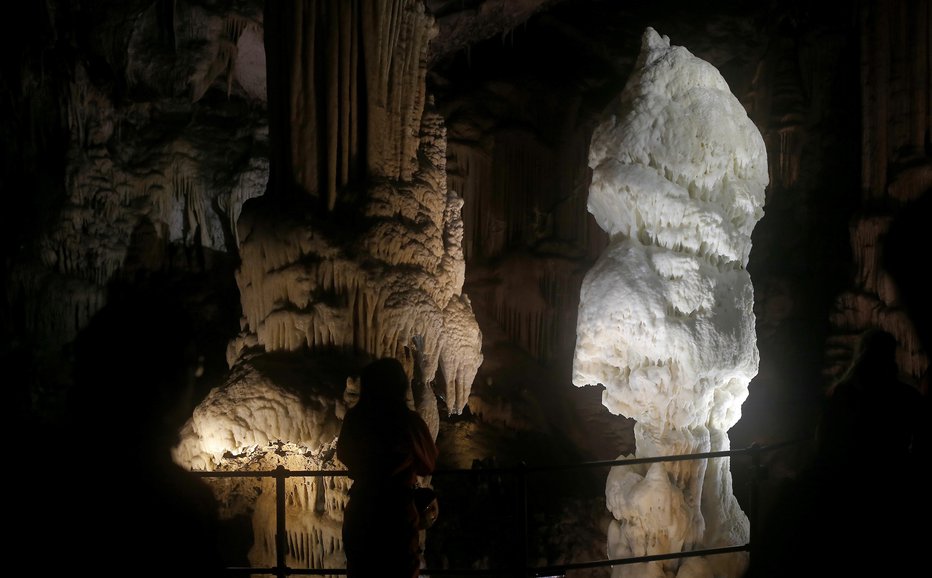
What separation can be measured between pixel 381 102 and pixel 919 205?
5.70 m

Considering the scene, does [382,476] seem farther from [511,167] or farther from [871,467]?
[511,167]

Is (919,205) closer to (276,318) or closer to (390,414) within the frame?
(276,318)

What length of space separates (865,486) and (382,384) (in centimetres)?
178

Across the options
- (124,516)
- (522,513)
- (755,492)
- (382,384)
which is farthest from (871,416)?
(124,516)

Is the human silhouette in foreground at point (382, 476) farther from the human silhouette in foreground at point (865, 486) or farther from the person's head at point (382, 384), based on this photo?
the human silhouette in foreground at point (865, 486)

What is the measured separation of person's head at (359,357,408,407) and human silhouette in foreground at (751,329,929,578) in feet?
5.08

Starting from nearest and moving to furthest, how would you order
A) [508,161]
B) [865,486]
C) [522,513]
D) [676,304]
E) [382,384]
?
[865,486] → [382,384] → [522,513] → [676,304] → [508,161]

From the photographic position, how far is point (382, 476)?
2.93 metres

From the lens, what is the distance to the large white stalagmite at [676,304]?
4504 mm

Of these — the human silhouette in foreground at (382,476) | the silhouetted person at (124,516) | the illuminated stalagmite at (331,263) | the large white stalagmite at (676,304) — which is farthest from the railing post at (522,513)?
the illuminated stalagmite at (331,263)

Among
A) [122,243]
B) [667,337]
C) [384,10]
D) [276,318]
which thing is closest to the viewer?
[667,337]

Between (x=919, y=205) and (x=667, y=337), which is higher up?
(x=919, y=205)

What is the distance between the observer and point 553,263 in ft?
33.4

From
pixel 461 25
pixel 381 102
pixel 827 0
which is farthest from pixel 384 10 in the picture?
pixel 827 0
